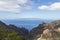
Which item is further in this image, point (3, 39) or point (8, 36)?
point (8, 36)

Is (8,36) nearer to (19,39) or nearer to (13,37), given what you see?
(13,37)

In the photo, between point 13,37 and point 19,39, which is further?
point 13,37

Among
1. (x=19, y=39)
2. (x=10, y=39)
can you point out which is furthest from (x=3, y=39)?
(x=19, y=39)

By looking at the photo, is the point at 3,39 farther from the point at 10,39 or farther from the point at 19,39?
the point at 19,39

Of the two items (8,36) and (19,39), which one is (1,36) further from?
(19,39)

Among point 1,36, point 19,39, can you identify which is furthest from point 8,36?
point 19,39
